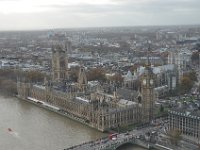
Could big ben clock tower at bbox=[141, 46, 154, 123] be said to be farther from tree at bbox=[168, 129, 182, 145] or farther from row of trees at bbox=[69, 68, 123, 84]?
row of trees at bbox=[69, 68, 123, 84]

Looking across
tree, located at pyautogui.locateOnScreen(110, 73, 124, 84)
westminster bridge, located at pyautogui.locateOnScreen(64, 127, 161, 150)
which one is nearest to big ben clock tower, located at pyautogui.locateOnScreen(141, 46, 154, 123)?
westminster bridge, located at pyautogui.locateOnScreen(64, 127, 161, 150)

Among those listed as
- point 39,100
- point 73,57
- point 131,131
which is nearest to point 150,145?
point 131,131

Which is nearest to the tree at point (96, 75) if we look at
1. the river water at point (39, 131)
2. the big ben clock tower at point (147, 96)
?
the river water at point (39, 131)

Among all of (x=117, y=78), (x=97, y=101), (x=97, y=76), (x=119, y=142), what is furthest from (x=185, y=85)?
(x=119, y=142)

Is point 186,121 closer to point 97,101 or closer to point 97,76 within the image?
point 97,101

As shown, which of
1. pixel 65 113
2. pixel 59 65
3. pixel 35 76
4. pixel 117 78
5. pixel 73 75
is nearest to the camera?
pixel 65 113
